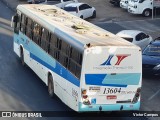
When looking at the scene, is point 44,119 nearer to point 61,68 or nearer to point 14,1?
point 61,68

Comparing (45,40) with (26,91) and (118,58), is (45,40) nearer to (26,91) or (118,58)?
(26,91)

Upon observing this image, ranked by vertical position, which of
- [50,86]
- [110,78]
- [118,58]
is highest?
[118,58]

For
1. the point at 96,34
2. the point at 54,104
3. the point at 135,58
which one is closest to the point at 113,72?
the point at 135,58

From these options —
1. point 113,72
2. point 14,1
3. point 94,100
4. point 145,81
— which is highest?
point 113,72

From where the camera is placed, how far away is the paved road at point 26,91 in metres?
17.2

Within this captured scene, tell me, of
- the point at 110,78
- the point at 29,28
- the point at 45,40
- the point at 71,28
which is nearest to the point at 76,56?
the point at 110,78

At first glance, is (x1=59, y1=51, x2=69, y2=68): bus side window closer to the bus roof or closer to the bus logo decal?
the bus roof

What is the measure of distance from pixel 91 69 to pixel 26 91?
16.3 ft

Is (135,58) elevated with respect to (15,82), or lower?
elevated

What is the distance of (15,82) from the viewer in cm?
2000

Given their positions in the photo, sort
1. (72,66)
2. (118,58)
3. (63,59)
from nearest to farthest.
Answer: (118,58) → (72,66) → (63,59)

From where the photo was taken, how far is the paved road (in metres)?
17.2

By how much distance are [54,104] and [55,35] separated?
8.63ft

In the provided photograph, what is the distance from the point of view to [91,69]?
14.7m
